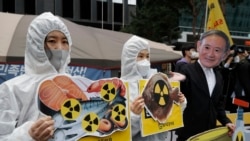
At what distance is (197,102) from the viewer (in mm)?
3543

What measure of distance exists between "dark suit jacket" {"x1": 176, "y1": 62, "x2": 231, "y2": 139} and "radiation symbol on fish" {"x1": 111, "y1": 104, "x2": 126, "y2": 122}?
115 cm

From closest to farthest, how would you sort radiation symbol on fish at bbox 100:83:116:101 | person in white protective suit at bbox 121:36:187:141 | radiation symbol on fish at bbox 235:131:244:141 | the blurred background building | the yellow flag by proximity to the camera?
1. radiation symbol on fish at bbox 100:83:116:101
2. person in white protective suit at bbox 121:36:187:141
3. radiation symbol on fish at bbox 235:131:244:141
4. the yellow flag
5. the blurred background building

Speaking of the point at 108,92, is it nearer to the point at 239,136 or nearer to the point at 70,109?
the point at 70,109

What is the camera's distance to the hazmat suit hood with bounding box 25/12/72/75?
216cm

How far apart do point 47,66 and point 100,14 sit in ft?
147

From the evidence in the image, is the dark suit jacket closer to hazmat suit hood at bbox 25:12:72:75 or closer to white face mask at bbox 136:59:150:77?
white face mask at bbox 136:59:150:77

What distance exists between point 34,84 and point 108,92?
0.45m

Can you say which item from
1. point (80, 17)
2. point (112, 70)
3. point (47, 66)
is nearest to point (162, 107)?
point (47, 66)

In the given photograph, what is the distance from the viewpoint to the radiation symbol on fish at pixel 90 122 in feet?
7.20

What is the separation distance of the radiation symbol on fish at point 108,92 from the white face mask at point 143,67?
88 centimetres

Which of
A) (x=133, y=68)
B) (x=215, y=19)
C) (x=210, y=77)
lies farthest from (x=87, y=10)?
(x=133, y=68)

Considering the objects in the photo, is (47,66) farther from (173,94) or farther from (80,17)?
(80,17)

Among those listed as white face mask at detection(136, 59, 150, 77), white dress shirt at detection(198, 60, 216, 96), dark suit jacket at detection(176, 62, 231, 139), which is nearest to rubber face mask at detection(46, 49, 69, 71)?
white face mask at detection(136, 59, 150, 77)

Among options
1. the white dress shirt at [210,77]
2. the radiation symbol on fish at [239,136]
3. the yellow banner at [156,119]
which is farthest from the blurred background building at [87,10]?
the yellow banner at [156,119]
